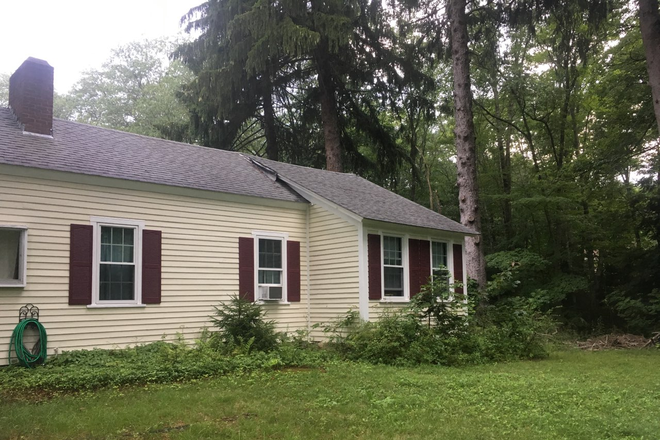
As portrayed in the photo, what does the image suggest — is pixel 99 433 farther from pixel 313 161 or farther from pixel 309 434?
pixel 313 161

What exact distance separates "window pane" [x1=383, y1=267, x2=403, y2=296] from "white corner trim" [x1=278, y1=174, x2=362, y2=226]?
1.51 meters

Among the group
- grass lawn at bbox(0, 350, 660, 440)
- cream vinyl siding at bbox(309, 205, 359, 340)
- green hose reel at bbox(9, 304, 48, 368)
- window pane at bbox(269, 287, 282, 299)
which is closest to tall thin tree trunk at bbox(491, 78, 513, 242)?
cream vinyl siding at bbox(309, 205, 359, 340)

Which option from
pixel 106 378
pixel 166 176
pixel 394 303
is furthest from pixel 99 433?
pixel 394 303

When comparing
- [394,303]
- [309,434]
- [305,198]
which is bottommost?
[309,434]

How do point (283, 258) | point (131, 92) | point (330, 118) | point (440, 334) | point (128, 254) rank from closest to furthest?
point (128, 254), point (440, 334), point (283, 258), point (330, 118), point (131, 92)

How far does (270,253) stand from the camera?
42.1 feet

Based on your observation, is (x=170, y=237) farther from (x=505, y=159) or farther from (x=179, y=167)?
(x=505, y=159)

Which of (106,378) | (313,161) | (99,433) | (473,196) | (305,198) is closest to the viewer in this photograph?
(99,433)

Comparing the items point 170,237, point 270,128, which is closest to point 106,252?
point 170,237

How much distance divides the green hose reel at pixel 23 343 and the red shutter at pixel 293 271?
5.44 metres

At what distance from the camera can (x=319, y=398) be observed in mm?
6539

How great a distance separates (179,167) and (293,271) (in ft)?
11.8

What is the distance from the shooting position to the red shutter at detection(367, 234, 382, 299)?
12312mm

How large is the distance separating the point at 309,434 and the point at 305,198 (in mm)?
8836
